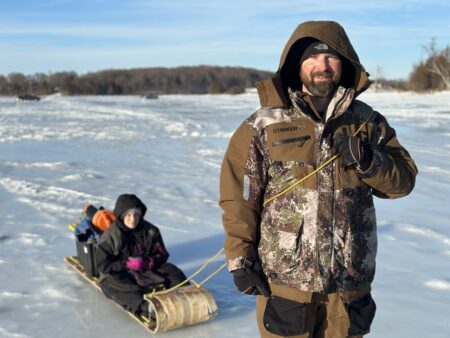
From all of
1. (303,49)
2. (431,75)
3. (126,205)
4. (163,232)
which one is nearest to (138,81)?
(431,75)

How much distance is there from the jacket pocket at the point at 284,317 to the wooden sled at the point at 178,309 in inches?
57.1

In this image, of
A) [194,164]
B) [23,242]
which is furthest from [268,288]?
[194,164]

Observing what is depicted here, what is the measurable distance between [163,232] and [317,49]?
403 centimetres

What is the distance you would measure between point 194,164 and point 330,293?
27.2ft

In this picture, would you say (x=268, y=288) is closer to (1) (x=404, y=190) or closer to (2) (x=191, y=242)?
(1) (x=404, y=190)

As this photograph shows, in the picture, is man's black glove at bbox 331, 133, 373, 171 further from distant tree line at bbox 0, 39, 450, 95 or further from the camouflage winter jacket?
distant tree line at bbox 0, 39, 450, 95

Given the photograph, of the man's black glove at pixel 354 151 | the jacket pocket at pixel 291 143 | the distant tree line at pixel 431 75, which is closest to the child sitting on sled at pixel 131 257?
the jacket pocket at pixel 291 143

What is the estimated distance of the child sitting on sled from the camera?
151 inches

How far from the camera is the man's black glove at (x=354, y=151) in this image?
1884 mm

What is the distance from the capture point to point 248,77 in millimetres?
100062

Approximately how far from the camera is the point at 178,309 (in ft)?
11.3

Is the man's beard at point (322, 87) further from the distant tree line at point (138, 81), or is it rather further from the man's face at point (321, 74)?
the distant tree line at point (138, 81)

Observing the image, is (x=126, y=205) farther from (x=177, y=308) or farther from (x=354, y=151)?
(x=354, y=151)

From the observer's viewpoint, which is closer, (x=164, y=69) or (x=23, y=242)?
(x=23, y=242)
